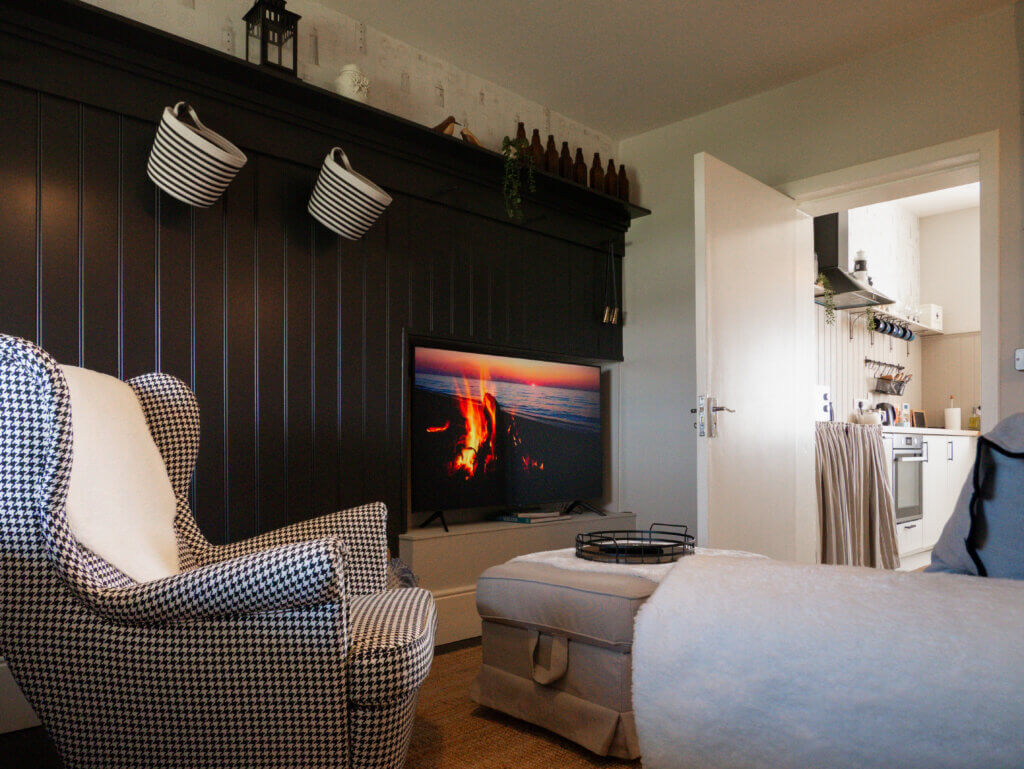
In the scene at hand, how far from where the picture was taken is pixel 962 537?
763 millimetres

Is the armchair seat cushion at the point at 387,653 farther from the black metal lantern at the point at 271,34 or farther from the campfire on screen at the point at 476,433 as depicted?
the black metal lantern at the point at 271,34

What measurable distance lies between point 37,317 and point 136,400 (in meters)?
0.76

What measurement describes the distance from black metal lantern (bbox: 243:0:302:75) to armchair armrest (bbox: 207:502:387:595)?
1.68m

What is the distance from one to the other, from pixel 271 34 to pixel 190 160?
0.70m

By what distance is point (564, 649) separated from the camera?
6.26ft

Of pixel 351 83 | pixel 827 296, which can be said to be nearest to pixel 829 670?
pixel 351 83

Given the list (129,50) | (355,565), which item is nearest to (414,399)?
(355,565)

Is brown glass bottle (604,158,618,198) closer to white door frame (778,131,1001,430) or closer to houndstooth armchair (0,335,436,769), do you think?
white door frame (778,131,1001,430)

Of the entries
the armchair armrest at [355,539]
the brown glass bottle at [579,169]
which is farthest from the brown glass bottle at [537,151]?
the armchair armrest at [355,539]

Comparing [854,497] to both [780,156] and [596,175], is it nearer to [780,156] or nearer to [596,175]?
[780,156]

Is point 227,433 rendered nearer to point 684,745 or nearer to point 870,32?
point 684,745

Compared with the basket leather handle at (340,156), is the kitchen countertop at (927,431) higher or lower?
lower

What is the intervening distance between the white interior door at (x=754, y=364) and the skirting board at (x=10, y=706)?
2368 mm

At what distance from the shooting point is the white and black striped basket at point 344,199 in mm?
→ 2730
